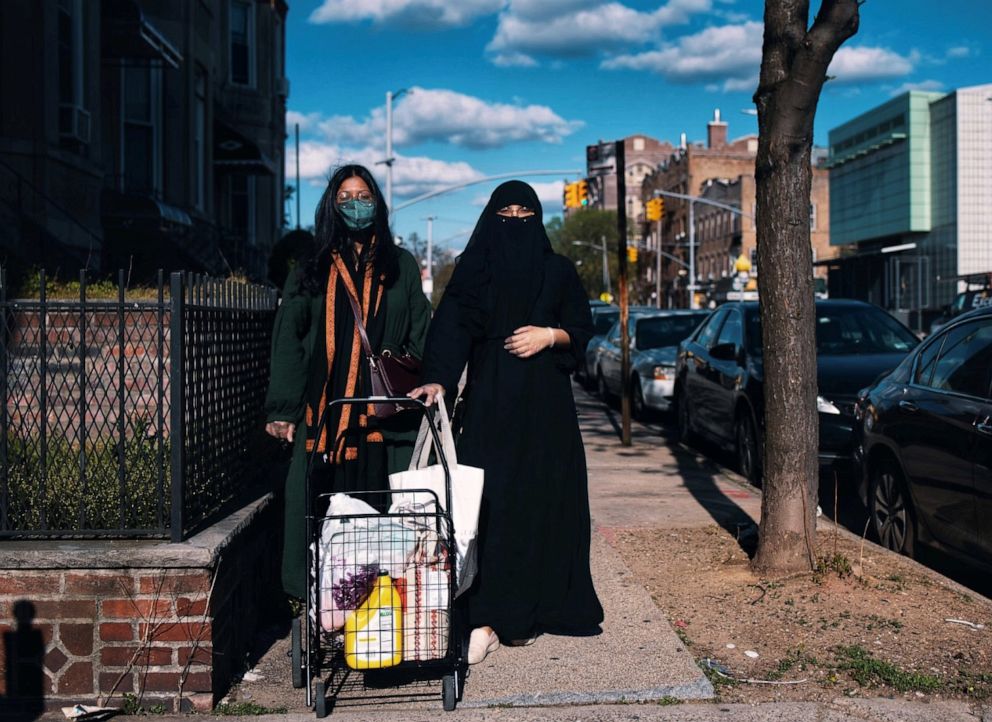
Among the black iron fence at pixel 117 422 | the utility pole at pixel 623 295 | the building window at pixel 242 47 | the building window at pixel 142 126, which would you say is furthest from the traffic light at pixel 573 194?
the black iron fence at pixel 117 422

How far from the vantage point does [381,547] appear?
4418 mm

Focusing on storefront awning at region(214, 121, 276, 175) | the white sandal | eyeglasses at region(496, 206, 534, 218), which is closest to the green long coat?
eyeglasses at region(496, 206, 534, 218)

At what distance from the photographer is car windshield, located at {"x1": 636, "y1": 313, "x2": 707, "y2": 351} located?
1903 centimetres

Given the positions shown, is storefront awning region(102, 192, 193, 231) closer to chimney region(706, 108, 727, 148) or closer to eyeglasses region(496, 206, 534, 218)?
eyeglasses region(496, 206, 534, 218)

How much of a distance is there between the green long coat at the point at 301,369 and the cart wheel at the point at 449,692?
2.71 ft

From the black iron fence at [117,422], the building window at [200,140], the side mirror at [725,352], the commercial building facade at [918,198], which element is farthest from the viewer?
the commercial building facade at [918,198]

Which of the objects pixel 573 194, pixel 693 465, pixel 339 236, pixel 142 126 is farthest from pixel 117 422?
pixel 573 194

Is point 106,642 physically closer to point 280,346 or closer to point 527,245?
point 280,346

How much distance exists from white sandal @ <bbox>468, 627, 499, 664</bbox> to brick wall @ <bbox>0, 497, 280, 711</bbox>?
46.0 inches

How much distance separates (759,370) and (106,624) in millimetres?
7772

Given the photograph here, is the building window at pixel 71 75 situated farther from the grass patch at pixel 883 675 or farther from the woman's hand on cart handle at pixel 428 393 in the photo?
the grass patch at pixel 883 675

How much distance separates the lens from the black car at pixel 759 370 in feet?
32.7

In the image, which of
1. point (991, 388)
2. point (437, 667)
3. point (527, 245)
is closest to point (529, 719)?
point (437, 667)

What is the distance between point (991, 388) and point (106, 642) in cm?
472
